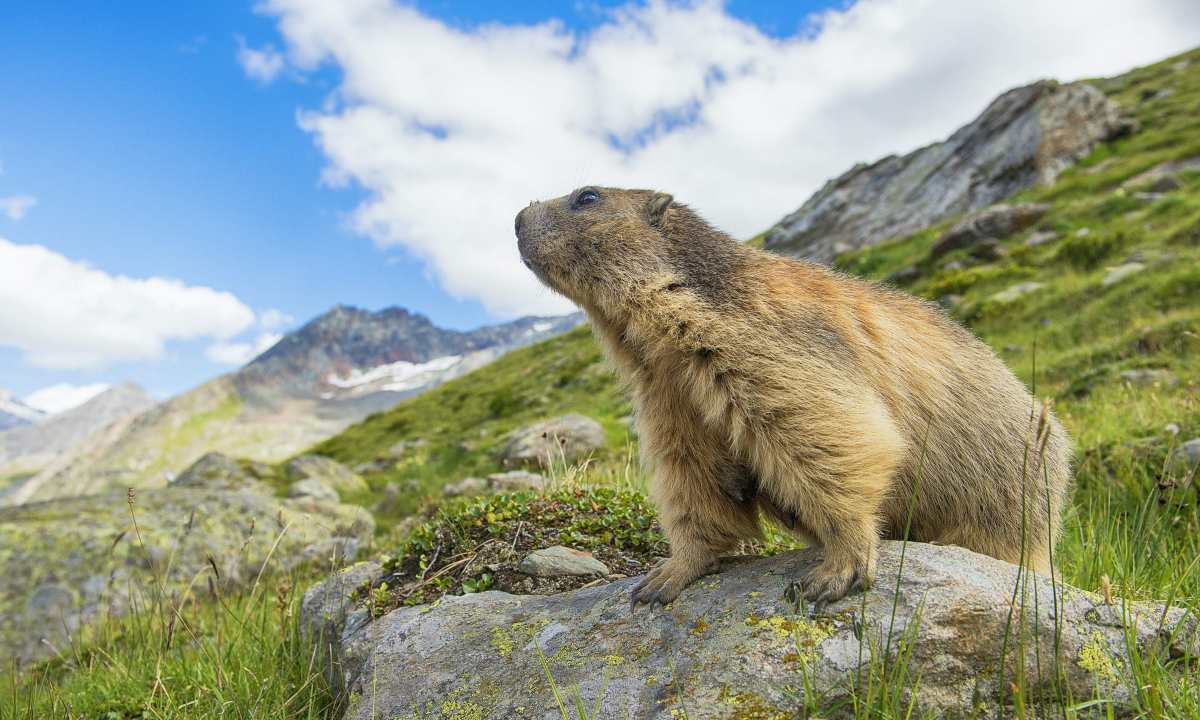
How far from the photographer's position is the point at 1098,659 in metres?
3.31

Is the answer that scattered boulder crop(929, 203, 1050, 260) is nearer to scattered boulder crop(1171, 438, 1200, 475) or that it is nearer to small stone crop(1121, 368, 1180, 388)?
small stone crop(1121, 368, 1180, 388)

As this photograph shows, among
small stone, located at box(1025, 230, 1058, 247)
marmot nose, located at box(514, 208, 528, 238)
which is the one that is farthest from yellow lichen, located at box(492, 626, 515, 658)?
small stone, located at box(1025, 230, 1058, 247)

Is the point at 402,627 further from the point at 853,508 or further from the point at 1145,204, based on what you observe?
the point at 1145,204

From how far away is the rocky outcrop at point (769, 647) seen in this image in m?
3.30

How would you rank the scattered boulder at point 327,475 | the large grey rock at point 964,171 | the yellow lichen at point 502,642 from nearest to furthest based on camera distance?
the yellow lichen at point 502,642 → the scattered boulder at point 327,475 → the large grey rock at point 964,171

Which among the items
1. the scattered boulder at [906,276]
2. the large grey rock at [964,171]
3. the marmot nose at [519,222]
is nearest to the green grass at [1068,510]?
the scattered boulder at [906,276]

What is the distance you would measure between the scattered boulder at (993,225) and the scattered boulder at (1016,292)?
27.8ft

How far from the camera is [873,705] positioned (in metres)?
Result: 3.14

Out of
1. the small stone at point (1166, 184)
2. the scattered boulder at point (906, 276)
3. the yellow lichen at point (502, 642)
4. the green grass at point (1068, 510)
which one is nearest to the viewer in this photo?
the yellow lichen at point (502, 642)

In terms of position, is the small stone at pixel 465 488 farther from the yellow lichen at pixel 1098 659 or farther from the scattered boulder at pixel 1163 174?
the scattered boulder at pixel 1163 174

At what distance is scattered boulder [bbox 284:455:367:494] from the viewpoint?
28266 mm

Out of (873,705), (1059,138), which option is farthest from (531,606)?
(1059,138)

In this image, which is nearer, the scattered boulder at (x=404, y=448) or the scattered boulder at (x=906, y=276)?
the scattered boulder at (x=906, y=276)

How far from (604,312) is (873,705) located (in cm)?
292
